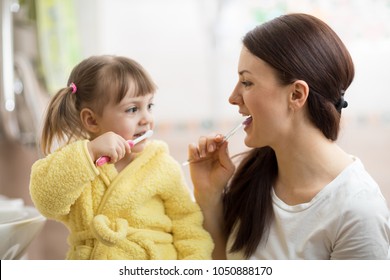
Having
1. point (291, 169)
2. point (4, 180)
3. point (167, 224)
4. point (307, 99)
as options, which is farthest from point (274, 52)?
point (4, 180)

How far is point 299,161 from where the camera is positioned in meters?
0.94

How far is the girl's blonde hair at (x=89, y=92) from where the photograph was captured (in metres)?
0.89

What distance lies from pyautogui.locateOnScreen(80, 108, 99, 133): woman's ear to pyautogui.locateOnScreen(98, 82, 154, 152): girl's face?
1cm

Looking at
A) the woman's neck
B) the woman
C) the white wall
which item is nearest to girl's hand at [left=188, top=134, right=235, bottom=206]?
the woman

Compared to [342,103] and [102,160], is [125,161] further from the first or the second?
[342,103]

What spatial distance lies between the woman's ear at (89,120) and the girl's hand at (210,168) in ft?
0.67

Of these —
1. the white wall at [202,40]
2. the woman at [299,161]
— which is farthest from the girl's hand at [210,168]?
the white wall at [202,40]

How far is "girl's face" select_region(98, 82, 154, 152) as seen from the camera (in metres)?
0.90

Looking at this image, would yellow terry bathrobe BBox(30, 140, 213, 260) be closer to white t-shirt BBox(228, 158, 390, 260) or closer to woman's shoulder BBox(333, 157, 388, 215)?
white t-shirt BBox(228, 158, 390, 260)

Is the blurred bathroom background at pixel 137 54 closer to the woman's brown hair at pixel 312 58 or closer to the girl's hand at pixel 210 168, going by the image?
the girl's hand at pixel 210 168

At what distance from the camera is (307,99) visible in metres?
0.89

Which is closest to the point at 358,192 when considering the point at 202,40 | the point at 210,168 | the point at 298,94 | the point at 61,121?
the point at 298,94

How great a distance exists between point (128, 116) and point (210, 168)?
0.74 ft
